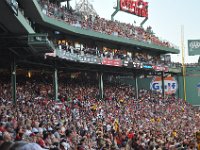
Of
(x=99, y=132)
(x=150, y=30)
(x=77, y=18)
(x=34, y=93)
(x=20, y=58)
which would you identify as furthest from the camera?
(x=150, y=30)

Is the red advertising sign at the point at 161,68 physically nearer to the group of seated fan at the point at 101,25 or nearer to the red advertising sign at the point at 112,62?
the group of seated fan at the point at 101,25

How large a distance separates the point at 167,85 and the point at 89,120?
29.4 metres

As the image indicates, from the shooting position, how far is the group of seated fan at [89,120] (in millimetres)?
12047

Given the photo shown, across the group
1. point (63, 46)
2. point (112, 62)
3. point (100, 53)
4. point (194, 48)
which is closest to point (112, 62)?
point (112, 62)

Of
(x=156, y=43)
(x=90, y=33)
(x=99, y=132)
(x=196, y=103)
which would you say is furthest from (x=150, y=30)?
(x=99, y=132)

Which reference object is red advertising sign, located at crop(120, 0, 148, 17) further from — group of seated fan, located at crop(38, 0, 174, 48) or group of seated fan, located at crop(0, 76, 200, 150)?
group of seated fan, located at crop(0, 76, 200, 150)

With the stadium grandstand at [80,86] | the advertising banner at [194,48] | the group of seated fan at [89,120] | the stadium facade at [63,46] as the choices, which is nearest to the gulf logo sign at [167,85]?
the stadium grandstand at [80,86]

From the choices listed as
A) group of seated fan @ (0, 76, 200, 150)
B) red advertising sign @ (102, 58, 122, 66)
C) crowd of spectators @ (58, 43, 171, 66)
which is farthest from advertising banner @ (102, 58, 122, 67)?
group of seated fan @ (0, 76, 200, 150)

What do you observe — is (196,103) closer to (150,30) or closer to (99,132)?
(150,30)

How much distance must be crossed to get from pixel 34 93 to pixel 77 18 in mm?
9723

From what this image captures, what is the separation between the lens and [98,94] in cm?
3334

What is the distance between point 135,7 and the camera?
157 feet

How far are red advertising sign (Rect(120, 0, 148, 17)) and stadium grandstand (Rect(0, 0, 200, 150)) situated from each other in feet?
6.67

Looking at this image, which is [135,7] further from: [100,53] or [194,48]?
[100,53]
